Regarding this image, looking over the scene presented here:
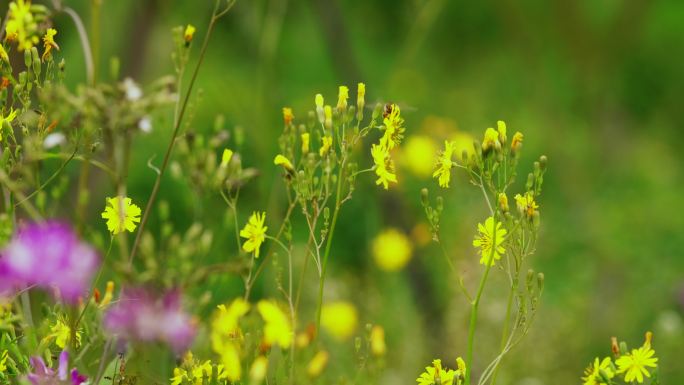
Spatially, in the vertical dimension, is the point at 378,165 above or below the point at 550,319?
below

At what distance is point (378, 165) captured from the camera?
85 cm

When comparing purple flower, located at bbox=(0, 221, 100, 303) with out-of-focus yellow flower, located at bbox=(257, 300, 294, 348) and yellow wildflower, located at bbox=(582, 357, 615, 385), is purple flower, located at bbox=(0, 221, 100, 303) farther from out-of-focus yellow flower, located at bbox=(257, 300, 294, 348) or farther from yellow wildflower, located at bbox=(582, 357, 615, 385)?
yellow wildflower, located at bbox=(582, 357, 615, 385)

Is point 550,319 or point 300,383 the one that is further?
point 550,319

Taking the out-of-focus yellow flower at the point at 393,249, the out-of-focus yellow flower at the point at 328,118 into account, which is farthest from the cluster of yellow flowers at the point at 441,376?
the out-of-focus yellow flower at the point at 393,249

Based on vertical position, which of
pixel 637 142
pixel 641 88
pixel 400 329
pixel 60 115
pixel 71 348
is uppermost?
pixel 641 88

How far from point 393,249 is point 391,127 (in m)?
1.52

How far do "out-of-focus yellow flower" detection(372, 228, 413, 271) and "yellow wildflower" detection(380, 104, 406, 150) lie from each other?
147 cm

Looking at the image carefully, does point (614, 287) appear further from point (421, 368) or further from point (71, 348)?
point (71, 348)

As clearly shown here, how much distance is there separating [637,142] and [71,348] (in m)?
4.92

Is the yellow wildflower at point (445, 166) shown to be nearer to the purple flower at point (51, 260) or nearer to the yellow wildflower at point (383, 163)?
the yellow wildflower at point (383, 163)

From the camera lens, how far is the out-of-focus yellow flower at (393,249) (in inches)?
92.1

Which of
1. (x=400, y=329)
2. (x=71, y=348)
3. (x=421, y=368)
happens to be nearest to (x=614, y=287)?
(x=400, y=329)

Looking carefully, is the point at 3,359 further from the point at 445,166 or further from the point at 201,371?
A: the point at 445,166

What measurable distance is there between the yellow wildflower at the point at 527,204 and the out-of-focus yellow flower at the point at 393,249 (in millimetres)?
1480
